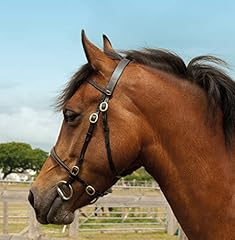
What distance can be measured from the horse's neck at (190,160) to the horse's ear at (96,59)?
261 mm

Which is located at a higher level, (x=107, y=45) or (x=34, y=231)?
(x=107, y=45)

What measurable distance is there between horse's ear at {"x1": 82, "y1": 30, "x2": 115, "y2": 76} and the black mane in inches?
2.1

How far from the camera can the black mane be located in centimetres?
267

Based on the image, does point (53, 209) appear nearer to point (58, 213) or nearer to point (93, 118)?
point (58, 213)

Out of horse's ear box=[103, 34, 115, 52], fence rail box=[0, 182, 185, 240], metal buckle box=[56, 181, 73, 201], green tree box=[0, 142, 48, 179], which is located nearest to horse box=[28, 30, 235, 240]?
metal buckle box=[56, 181, 73, 201]

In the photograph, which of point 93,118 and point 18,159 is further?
point 18,159

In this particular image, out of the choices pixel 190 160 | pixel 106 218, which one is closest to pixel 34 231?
pixel 190 160

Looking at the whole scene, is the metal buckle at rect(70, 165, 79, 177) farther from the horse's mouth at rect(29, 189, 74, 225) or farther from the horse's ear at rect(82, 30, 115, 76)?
the horse's ear at rect(82, 30, 115, 76)

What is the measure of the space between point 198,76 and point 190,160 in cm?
54

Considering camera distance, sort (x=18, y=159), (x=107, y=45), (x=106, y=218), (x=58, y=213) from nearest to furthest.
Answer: (x=58, y=213), (x=107, y=45), (x=106, y=218), (x=18, y=159)

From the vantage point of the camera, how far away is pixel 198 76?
280cm

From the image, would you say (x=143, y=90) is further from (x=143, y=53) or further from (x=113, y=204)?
(x=113, y=204)

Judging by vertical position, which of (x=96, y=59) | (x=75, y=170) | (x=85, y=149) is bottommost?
(x=75, y=170)

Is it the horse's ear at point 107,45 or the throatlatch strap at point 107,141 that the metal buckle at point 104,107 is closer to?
the throatlatch strap at point 107,141
